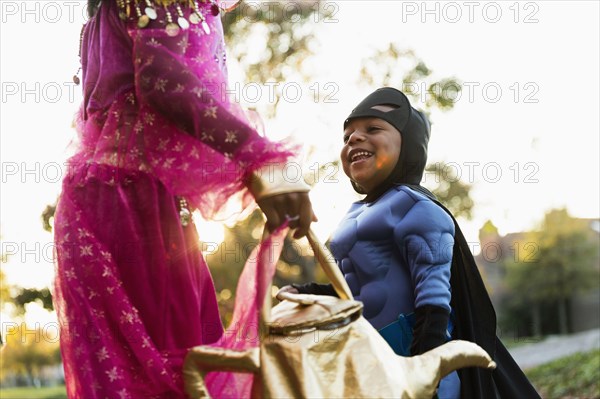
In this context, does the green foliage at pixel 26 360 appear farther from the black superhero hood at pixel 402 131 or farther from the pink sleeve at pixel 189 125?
the pink sleeve at pixel 189 125

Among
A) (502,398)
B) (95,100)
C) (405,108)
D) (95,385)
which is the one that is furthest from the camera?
(405,108)

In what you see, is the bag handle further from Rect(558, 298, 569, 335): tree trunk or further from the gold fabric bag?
Rect(558, 298, 569, 335): tree trunk

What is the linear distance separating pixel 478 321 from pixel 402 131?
2.54 ft

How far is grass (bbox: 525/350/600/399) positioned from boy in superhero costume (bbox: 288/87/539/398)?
7.70 meters

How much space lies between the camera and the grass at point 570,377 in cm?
1047

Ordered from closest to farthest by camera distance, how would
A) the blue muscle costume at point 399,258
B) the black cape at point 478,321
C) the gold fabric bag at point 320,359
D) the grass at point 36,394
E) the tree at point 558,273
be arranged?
the gold fabric bag at point 320,359 → the blue muscle costume at point 399,258 → the black cape at point 478,321 → the grass at point 36,394 → the tree at point 558,273

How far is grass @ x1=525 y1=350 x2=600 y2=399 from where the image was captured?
1047 cm

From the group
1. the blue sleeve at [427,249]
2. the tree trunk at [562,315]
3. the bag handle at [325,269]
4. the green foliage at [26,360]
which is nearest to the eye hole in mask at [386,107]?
the blue sleeve at [427,249]

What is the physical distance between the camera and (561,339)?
18.9 meters

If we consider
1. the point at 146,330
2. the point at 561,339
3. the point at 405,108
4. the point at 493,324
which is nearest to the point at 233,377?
the point at 146,330

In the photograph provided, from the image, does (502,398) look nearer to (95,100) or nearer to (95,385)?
(95,385)

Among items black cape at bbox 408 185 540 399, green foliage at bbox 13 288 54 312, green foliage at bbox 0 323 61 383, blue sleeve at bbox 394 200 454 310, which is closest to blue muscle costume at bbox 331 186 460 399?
blue sleeve at bbox 394 200 454 310

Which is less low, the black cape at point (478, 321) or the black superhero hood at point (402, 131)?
the black superhero hood at point (402, 131)

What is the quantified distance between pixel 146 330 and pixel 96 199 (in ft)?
1.15
